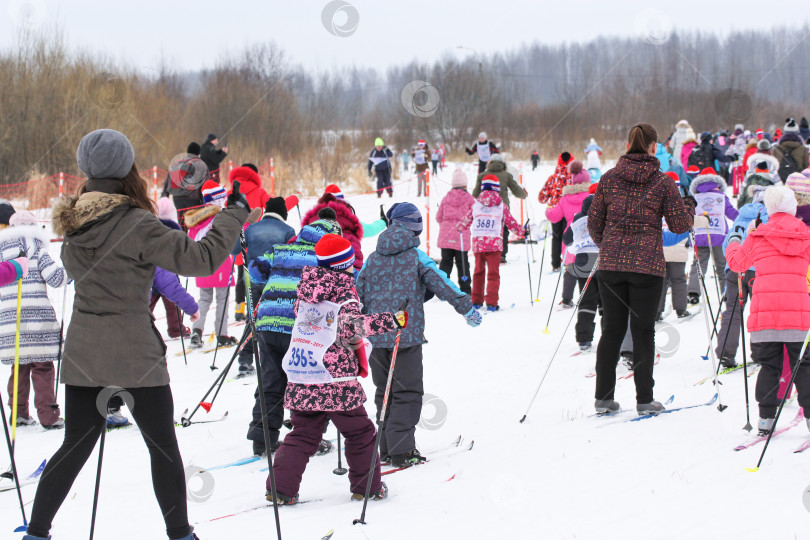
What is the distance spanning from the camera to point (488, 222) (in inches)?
389

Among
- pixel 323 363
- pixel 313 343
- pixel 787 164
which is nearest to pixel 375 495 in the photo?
pixel 323 363

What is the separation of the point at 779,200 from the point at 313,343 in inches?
127

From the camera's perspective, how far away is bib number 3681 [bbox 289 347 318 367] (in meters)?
4.10

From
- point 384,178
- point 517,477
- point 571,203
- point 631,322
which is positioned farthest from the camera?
point 384,178

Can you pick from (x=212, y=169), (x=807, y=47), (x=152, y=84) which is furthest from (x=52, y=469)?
(x=807, y=47)

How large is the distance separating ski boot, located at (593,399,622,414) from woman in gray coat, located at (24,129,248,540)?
3.34m

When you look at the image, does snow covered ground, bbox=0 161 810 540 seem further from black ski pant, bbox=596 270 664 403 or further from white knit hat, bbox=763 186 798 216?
white knit hat, bbox=763 186 798 216

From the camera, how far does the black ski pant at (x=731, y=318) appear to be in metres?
6.52

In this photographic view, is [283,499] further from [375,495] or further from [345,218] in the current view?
[345,218]

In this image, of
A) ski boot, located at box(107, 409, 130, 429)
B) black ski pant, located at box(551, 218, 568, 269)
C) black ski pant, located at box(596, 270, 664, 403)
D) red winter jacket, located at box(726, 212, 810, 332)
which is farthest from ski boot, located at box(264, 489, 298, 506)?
black ski pant, located at box(551, 218, 568, 269)

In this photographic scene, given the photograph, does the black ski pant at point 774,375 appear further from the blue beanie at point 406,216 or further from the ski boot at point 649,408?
the blue beanie at point 406,216

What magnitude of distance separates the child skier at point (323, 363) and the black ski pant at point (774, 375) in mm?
Answer: 2592

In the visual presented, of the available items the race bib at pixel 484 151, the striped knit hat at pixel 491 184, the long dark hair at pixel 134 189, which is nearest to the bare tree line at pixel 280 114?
the race bib at pixel 484 151

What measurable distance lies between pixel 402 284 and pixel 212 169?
10905 mm
